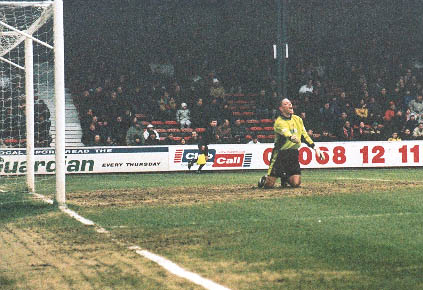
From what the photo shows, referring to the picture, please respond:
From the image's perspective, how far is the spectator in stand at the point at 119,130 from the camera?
30094 millimetres

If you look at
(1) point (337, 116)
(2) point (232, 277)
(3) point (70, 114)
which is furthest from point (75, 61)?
(2) point (232, 277)

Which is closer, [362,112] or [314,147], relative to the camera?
[314,147]

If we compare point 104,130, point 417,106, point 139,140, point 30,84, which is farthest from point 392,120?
point 30,84

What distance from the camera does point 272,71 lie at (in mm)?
39094

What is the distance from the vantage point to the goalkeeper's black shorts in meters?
17.4

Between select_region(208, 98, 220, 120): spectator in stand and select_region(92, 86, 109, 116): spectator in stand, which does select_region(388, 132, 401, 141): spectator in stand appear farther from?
select_region(92, 86, 109, 116): spectator in stand

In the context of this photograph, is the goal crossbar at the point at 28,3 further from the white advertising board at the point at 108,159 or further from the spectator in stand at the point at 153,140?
the spectator in stand at the point at 153,140

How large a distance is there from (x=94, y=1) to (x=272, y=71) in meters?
9.78

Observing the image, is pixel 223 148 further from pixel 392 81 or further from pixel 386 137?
pixel 392 81

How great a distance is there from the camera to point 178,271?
7.32m

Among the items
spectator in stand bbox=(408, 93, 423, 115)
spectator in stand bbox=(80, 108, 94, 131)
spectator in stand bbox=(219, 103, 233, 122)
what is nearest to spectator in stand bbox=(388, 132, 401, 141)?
spectator in stand bbox=(408, 93, 423, 115)

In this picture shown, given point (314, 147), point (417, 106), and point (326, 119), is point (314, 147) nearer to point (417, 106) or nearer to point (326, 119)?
point (326, 119)

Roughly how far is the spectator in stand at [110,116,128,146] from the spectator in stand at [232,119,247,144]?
4.42 meters

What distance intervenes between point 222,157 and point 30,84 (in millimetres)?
11966
